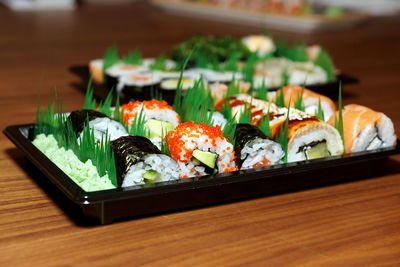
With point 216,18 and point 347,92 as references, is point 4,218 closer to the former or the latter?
point 347,92

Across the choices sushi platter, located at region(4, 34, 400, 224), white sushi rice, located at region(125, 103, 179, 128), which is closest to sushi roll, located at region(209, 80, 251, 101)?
sushi platter, located at region(4, 34, 400, 224)

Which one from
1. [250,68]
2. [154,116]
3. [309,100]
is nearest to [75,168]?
[154,116]

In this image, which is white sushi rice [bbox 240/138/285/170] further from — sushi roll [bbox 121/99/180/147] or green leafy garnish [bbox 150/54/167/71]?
green leafy garnish [bbox 150/54/167/71]

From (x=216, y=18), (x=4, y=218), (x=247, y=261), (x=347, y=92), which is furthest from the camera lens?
(x=216, y=18)

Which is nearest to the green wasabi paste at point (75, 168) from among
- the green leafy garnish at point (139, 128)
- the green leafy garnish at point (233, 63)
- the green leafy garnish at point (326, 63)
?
the green leafy garnish at point (139, 128)

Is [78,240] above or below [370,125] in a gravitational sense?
below

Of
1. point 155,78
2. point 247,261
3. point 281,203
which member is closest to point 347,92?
point 155,78

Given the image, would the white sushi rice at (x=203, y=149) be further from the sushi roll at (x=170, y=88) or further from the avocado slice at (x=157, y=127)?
the sushi roll at (x=170, y=88)
